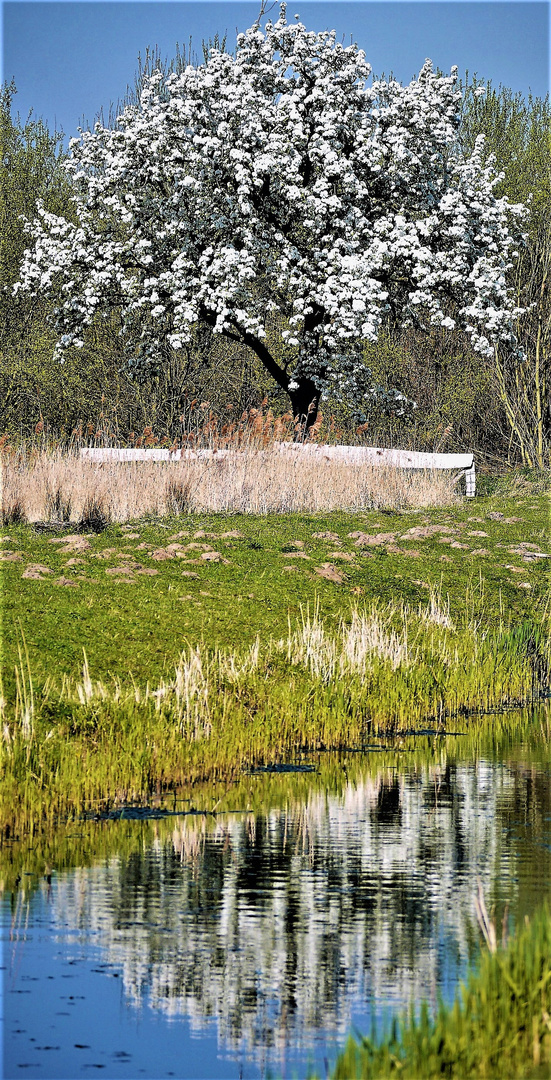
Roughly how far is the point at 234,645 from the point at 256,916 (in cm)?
651

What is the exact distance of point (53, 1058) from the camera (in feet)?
17.5

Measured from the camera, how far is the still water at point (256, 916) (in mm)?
5480

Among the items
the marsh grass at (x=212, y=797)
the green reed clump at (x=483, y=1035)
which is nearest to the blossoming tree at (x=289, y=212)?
the marsh grass at (x=212, y=797)

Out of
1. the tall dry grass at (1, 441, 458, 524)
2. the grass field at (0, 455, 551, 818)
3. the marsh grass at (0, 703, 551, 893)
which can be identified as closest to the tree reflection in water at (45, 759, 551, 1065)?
the marsh grass at (0, 703, 551, 893)

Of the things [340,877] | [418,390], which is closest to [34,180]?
[418,390]

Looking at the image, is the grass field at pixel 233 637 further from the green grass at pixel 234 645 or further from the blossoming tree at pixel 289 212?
the blossoming tree at pixel 289 212

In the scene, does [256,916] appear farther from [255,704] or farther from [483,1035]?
[255,704]

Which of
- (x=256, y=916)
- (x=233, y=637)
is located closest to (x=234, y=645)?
(x=233, y=637)

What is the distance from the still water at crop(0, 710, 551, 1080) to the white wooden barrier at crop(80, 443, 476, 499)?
14.4m

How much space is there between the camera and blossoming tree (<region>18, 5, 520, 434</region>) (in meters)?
30.2

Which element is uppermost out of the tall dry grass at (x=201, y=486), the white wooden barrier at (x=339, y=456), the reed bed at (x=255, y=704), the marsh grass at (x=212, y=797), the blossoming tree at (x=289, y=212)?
the blossoming tree at (x=289, y=212)

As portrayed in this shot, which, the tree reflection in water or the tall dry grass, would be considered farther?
the tall dry grass

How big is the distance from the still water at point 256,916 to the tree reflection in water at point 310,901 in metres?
0.01

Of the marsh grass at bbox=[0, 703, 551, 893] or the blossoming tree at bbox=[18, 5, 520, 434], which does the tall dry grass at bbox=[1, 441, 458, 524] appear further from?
the marsh grass at bbox=[0, 703, 551, 893]
